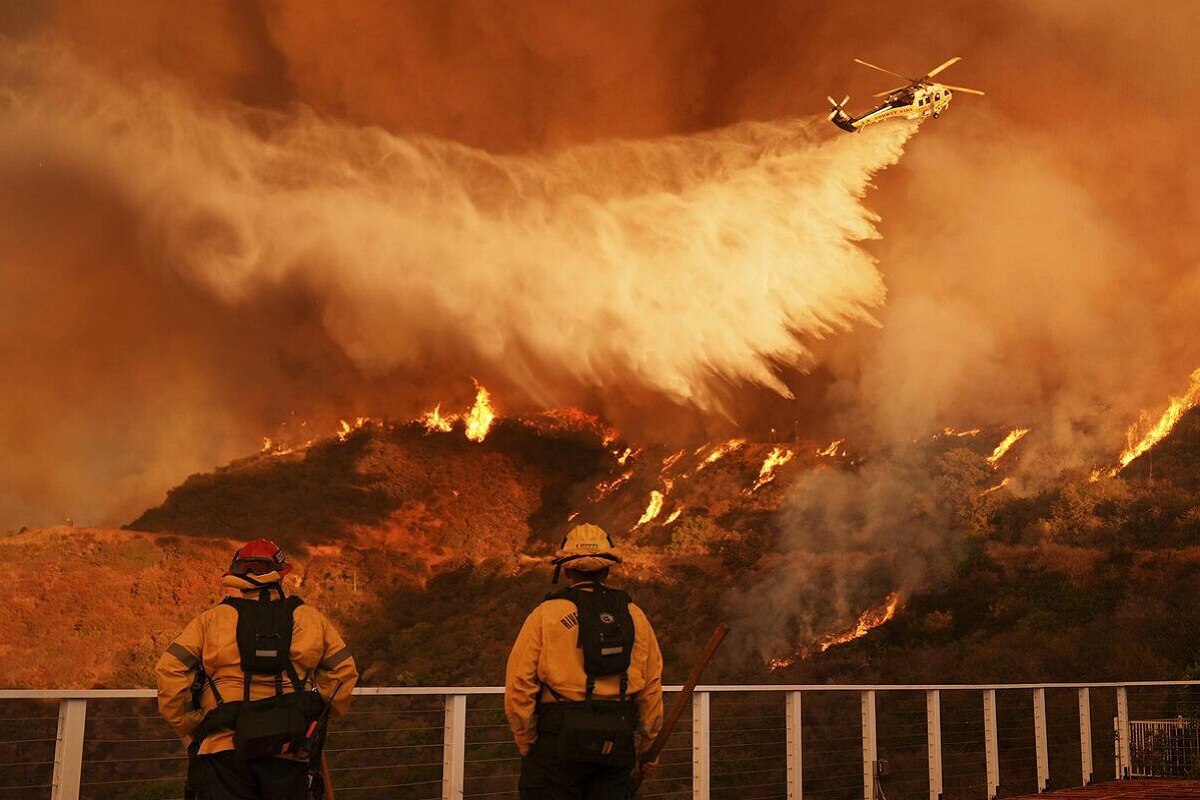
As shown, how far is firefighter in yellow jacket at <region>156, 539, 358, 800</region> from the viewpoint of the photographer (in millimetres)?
4391

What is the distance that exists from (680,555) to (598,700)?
119 feet

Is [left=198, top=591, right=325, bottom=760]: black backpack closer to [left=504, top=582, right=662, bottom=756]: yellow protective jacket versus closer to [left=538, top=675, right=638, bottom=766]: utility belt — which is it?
[left=504, top=582, right=662, bottom=756]: yellow protective jacket

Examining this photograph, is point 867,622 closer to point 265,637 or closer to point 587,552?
point 587,552

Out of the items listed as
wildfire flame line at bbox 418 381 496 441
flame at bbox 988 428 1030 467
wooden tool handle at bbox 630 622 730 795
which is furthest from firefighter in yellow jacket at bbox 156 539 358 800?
wildfire flame line at bbox 418 381 496 441

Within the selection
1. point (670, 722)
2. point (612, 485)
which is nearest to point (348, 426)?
point (612, 485)

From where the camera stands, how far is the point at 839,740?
19.0 m

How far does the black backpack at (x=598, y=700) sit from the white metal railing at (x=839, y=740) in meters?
0.91

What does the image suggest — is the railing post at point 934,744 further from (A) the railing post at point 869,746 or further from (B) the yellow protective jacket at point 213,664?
(B) the yellow protective jacket at point 213,664

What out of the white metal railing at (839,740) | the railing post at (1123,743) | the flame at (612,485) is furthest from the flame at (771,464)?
the railing post at (1123,743)

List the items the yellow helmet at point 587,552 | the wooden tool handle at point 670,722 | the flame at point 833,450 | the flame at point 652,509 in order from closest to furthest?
1. the yellow helmet at point 587,552
2. the wooden tool handle at point 670,722
3. the flame at point 833,450
4. the flame at point 652,509

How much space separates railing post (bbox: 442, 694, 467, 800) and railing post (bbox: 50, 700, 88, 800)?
177cm

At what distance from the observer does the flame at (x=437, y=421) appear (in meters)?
48.3

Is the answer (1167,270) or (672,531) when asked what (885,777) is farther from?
(672,531)

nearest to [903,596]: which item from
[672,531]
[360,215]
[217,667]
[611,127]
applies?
[672,531]
